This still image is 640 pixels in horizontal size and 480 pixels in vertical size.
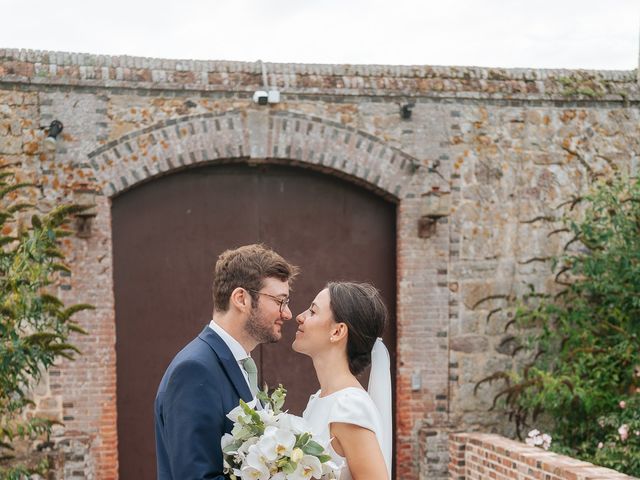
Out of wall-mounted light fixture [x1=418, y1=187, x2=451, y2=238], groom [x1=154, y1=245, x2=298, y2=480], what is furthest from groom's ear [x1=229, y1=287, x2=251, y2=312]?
wall-mounted light fixture [x1=418, y1=187, x2=451, y2=238]

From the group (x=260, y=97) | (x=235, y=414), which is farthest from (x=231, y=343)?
(x=260, y=97)

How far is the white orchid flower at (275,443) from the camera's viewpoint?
3.10 metres

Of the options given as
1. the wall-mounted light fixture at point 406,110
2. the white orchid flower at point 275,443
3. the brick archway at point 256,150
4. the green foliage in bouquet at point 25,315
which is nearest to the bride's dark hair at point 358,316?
the white orchid flower at point 275,443

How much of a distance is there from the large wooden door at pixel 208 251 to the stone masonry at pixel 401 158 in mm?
226

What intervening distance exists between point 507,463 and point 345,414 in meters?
4.05

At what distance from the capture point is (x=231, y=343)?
352cm

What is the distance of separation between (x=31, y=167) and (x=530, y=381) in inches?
182

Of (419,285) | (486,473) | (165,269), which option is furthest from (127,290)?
(486,473)

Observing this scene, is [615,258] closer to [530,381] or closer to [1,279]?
[530,381]

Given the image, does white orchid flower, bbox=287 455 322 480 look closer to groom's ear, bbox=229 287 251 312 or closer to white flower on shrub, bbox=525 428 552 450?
groom's ear, bbox=229 287 251 312

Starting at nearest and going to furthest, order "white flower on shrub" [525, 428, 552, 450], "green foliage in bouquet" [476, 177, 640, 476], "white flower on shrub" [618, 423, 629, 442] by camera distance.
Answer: "white flower on shrub" [618, 423, 629, 442] < "white flower on shrub" [525, 428, 552, 450] < "green foliage in bouquet" [476, 177, 640, 476]

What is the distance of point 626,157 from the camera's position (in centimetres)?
917

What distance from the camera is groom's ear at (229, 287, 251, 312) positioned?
3570 millimetres

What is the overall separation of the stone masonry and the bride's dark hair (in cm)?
453
